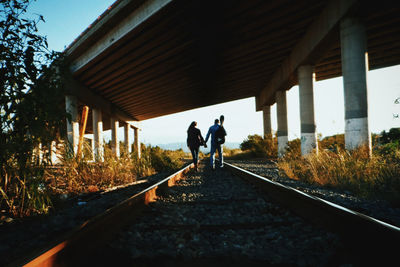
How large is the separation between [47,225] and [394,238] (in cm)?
308

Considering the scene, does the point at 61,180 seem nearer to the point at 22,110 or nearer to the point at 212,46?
the point at 22,110

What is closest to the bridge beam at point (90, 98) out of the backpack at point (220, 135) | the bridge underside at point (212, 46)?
the bridge underside at point (212, 46)

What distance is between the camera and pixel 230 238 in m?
2.08

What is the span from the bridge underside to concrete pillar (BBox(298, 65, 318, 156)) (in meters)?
0.88

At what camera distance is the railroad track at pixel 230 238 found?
5.30 feet

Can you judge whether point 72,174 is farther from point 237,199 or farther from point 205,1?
point 205,1

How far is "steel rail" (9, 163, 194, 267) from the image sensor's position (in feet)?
4.62

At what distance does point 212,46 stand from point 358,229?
36.1 feet

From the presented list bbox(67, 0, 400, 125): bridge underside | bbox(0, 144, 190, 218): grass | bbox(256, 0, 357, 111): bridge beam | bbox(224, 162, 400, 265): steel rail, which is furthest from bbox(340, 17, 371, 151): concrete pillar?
bbox(0, 144, 190, 218): grass

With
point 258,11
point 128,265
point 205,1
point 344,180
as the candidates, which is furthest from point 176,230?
point 258,11

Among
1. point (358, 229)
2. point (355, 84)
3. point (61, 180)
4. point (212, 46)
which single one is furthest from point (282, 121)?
point (358, 229)

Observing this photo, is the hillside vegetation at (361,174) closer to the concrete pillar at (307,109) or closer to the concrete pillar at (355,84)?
the concrete pillar at (355,84)

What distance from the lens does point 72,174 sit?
191 inches

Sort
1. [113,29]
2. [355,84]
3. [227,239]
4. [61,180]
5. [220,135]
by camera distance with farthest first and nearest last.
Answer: [113,29]
[220,135]
[355,84]
[61,180]
[227,239]
